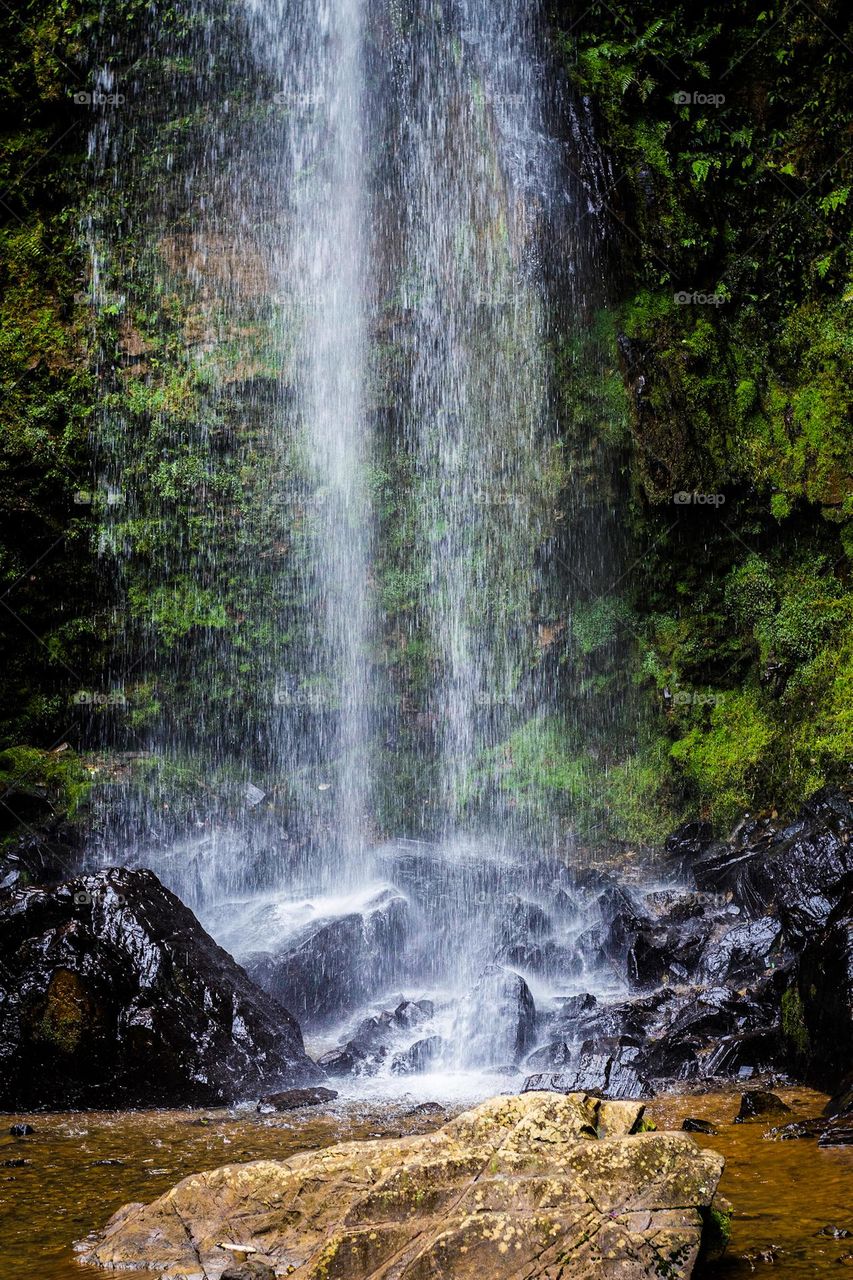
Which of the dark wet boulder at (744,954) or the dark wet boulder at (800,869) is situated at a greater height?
the dark wet boulder at (800,869)

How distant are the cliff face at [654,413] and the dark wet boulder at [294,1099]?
607 cm

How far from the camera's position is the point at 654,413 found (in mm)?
11656

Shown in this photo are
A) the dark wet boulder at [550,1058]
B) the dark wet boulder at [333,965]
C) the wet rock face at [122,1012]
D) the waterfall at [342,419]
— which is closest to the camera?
the wet rock face at [122,1012]

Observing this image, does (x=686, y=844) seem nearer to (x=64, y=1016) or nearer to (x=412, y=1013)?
(x=412, y=1013)

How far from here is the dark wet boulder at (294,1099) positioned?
561 cm

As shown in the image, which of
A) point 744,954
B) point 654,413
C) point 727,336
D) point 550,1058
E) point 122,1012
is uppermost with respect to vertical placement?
point 727,336

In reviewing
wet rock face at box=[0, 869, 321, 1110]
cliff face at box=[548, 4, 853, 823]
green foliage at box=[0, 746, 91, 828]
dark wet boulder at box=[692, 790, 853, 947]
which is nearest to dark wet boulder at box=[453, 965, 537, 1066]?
wet rock face at box=[0, 869, 321, 1110]

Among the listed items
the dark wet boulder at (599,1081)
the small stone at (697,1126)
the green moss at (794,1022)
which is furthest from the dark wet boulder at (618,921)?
the small stone at (697,1126)

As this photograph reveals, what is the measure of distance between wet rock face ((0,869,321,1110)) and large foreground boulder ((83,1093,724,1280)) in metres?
2.54

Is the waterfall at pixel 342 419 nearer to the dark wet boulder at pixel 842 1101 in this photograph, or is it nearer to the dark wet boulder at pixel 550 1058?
the dark wet boulder at pixel 550 1058

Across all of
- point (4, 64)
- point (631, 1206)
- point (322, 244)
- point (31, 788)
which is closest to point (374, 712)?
point (31, 788)

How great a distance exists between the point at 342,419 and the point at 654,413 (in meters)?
4.34

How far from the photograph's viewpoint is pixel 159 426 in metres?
13.5

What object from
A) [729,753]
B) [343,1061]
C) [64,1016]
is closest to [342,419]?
[729,753]
